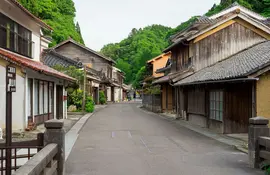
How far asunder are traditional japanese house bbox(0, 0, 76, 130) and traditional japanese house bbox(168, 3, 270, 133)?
8.51 meters

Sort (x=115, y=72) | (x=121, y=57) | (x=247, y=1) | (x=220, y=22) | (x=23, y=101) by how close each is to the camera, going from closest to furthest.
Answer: (x=23, y=101) < (x=220, y=22) < (x=247, y=1) < (x=115, y=72) < (x=121, y=57)

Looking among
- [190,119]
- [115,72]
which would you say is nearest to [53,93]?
[190,119]

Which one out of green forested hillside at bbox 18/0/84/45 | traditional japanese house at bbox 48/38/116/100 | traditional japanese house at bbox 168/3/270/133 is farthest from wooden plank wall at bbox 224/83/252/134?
green forested hillside at bbox 18/0/84/45

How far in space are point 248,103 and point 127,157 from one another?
853 cm

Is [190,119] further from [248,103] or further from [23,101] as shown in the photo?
[23,101]

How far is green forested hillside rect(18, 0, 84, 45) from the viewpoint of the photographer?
5028 cm

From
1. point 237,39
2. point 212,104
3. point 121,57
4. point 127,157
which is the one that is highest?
point 121,57

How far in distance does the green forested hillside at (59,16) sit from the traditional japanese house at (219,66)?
2823cm

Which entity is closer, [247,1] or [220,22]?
[220,22]

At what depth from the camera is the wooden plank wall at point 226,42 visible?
2275 centimetres

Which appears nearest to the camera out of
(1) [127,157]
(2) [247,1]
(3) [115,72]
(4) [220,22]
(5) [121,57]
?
(1) [127,157]

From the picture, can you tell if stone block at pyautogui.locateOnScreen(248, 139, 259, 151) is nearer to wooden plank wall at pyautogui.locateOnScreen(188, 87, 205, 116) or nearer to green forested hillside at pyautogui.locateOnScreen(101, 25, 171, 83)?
wooden plank wall at pyautogui.locateOnScreen(188, 87, 205, 116)

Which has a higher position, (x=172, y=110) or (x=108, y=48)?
(x=108, y=48)

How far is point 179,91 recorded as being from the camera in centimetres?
2684
